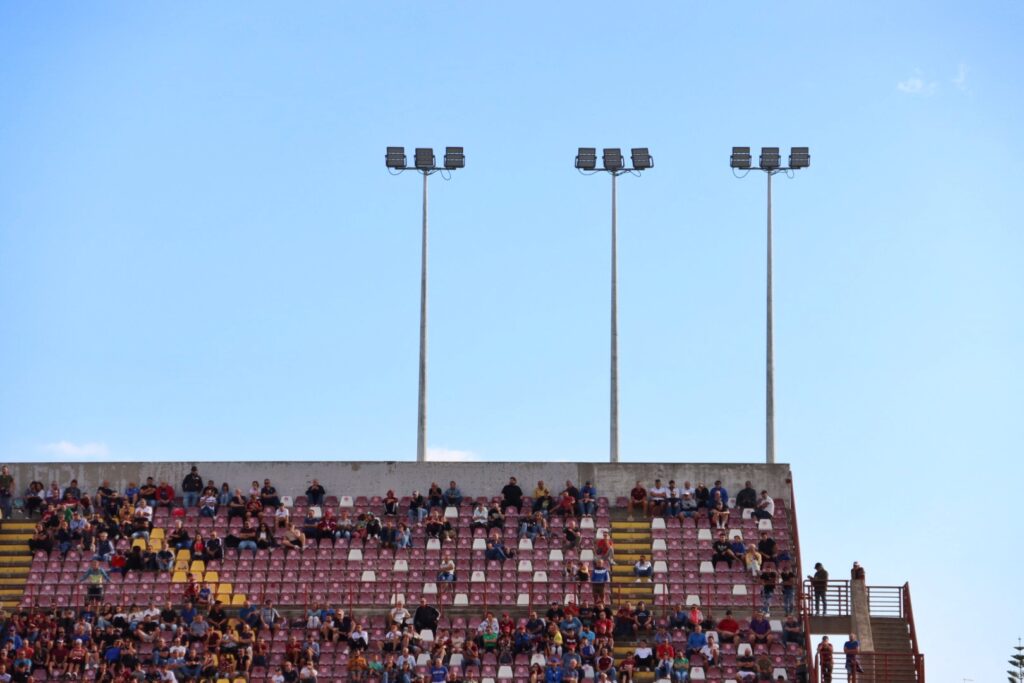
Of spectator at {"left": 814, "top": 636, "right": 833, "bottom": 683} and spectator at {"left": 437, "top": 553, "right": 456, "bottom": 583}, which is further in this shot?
spectator at {"left": 437, "top": 553, "right": 456, "bottom": 583}

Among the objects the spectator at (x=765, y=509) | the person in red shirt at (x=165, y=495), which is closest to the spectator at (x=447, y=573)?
the spectator at (x=765, y=509)

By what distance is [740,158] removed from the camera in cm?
5741

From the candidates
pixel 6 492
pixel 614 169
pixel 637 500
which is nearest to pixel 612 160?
pixel 614 169

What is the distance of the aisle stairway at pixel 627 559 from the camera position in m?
49.0

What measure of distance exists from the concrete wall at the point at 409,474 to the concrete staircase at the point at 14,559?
1.83 meters

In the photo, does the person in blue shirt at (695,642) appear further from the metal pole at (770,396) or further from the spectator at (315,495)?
the spectator at (315,495)

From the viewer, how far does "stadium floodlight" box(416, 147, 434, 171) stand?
57375 mm

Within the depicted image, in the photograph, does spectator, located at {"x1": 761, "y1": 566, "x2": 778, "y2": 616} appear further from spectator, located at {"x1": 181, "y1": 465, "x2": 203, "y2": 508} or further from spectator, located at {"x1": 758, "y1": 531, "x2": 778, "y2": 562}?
spectator, located at {"x1": 181, "y1": 465, "x2": 203, "y2": 508}

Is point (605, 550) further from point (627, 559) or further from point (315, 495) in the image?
point (315, 495)

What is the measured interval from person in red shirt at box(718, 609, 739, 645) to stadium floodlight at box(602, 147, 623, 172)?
15.5 metres

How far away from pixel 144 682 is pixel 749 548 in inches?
599

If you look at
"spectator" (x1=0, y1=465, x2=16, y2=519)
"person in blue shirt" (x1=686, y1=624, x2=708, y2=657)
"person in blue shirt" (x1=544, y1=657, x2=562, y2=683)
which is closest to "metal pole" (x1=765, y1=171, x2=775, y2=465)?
"person in blue shirt" (x1=686, y1=624, x2=708, y2=657)

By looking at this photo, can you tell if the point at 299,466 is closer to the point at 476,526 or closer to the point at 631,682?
the point at 476,526

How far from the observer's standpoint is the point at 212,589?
50094 millimetres
